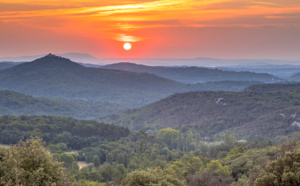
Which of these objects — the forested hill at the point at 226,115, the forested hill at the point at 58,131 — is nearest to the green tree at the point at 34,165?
the forested hill at the point at 58,131

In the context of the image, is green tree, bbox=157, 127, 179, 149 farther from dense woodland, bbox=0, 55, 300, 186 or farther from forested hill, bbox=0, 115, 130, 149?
forested hill, bbox=0, 115, 130, 149

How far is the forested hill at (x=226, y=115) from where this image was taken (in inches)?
4963

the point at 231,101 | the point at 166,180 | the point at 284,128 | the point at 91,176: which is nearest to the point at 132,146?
the point at 91,176

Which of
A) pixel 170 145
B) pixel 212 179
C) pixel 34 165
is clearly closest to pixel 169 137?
pixel 170 145

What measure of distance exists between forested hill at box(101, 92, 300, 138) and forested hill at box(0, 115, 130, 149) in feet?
132

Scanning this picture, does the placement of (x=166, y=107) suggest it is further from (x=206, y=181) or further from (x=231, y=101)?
(x=206, y=181)

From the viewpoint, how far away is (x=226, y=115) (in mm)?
156375

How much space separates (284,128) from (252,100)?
4896 centimetres

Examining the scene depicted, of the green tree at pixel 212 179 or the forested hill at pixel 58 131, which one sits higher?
the green tree at pixel 212 179

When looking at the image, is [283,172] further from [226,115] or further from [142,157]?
[226,115]

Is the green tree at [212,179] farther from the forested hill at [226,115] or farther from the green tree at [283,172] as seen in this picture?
the forested hill at [226,115]

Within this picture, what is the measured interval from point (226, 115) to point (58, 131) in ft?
273

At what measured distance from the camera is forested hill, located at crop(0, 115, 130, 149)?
321 feet

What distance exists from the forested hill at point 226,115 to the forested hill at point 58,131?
1589 inches
